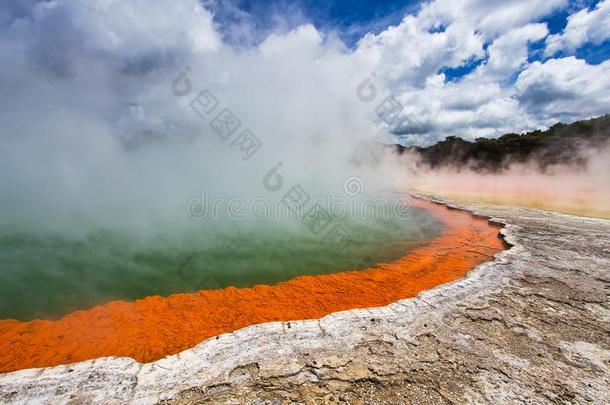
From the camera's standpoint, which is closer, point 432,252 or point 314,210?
point 432,252

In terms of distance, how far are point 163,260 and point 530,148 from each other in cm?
4145

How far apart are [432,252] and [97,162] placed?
113ft

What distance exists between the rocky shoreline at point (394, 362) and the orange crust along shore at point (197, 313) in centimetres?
65

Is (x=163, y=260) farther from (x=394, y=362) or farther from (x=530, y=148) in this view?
(x=530, y=148)

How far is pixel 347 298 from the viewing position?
213 inches

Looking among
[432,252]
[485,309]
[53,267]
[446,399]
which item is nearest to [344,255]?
[432,252]

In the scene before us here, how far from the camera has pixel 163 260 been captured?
24.1 feet

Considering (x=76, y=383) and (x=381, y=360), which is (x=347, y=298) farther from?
(x=76, y=383)

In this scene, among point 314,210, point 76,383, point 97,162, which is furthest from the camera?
point 97,162

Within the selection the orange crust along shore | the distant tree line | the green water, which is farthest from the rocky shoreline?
the distant tree line

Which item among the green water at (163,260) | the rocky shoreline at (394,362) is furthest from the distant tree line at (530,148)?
the rocky shoreline at (394,362)

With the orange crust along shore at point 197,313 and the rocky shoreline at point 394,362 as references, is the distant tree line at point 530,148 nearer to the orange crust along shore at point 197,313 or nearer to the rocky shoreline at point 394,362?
the orange crust along shore at point 197,313

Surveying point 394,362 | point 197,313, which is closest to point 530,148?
point 394,362

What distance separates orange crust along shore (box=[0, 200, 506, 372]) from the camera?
387 centimetres
